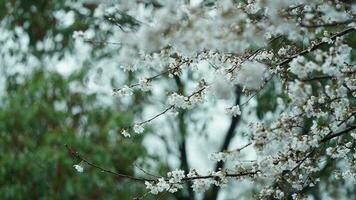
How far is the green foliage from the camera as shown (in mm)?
Result: 8188

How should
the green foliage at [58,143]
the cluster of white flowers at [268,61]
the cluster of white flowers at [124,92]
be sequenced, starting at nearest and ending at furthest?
the cluster of white flowers at [268,61]
the cluster of white flowers at [124,92]
the green foliage at [58,143]

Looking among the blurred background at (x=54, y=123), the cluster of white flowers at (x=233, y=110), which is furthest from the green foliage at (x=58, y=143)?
the cluster of white flowers at (x=233, y=110)

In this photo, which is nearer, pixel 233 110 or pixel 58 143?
pixel 233 110

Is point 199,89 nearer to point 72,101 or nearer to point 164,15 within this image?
point 164,15

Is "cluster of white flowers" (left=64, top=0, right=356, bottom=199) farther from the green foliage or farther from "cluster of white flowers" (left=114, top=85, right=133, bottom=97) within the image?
the green foliage

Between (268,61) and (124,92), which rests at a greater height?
(268,61)

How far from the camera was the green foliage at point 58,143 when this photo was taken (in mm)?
8188

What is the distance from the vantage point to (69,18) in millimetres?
9781

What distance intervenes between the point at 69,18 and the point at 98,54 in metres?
0.72

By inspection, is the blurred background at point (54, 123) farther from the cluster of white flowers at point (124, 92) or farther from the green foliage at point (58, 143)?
the cluster of white flowers at point (124, 92)

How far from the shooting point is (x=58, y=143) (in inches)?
334

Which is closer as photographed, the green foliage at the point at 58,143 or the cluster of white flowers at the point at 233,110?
the cluster of white flowers at the point at 233,110

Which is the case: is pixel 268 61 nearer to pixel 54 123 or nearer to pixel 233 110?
pixel 233 110

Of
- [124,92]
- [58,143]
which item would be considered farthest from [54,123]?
[124,92]
